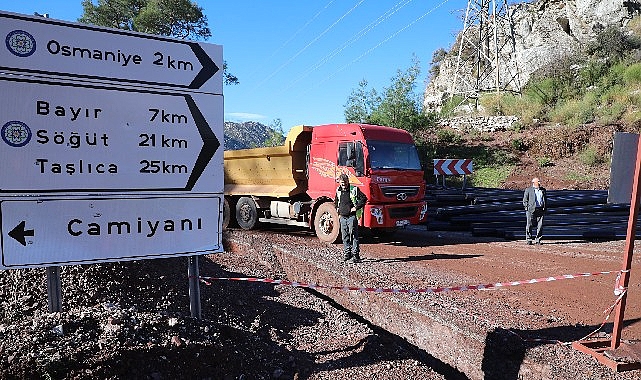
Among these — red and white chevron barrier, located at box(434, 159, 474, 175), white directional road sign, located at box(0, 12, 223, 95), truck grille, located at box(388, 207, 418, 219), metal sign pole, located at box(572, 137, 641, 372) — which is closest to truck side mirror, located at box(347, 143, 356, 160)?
truck grille, located at box(388, 207, 418, 219)

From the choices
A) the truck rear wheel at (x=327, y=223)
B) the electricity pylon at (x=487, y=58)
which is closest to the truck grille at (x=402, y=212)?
the truck rear wheel at (x=327, y=223)

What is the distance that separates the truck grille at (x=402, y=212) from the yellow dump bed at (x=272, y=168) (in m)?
2.58

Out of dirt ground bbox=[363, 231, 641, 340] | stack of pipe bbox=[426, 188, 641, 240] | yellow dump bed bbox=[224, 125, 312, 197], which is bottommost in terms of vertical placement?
dirt ground bbox=[363, 231, 641, 340]

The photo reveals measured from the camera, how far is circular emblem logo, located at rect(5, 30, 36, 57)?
9.59 feet

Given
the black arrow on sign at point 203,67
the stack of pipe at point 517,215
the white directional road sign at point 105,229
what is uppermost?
the black arrow on sign at point 203,67

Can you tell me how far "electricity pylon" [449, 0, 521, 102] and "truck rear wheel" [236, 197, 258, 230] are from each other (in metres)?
22.1

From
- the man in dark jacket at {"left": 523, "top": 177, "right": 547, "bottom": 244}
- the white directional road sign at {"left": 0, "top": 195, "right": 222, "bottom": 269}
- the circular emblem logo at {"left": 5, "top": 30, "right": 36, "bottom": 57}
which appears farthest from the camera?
the man in dark jacket at {"left": 523, "top": 177, "right": 547, "bottom": 244}

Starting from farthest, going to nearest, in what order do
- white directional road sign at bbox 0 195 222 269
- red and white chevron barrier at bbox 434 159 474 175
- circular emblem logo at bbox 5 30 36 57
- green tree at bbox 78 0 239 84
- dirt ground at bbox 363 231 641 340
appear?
green tree at bbox 78 0 239 84 < red and white chevron barrier at bbox 434 159 474 175 < dirt ground at bbox 363 231 641 340 < white directional road sign at bbox 0 195 222 269 < circular emblem logo at bbox 5 30 36 57

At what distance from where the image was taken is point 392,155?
10.7 m

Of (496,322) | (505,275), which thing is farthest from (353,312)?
(505,275)

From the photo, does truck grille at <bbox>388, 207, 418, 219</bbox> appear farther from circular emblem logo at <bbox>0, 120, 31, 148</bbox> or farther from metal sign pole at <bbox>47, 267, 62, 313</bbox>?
circular emblem logo at <bbox>0, 120, 31, 148</bbox>

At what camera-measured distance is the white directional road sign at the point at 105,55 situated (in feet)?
9.71

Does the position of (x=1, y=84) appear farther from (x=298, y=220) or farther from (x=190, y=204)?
(x=298, y=220)

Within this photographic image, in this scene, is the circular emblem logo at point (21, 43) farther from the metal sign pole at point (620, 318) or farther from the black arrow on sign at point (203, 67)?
the metal sign pole at point (620, 318)
